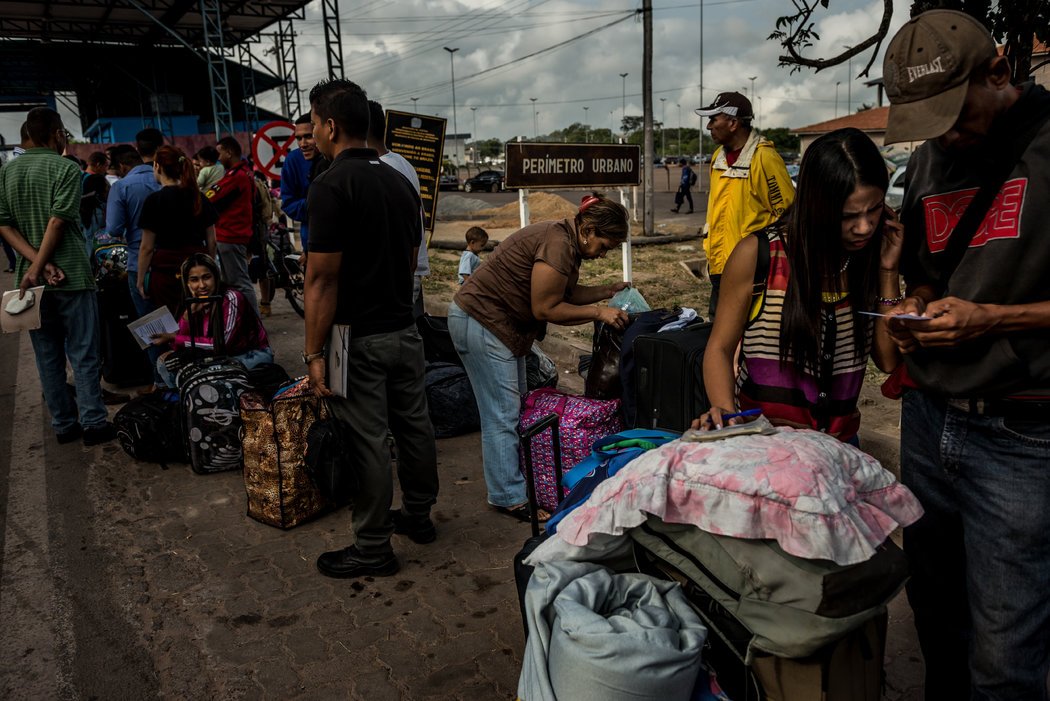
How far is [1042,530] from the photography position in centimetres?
195

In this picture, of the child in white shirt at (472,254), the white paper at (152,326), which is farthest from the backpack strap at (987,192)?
the child in white shirt at (472,254)

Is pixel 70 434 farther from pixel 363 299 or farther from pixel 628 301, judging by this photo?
pixel 628 301

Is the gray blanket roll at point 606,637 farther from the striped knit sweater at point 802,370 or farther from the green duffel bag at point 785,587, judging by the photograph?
the striped knit sweater at point 802,370

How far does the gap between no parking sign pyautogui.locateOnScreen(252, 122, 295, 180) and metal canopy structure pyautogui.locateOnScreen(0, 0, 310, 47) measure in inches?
613

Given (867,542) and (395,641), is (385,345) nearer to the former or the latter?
(395,641)

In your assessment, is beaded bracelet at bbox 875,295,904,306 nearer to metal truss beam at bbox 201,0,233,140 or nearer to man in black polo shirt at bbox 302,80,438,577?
man in black polo shirt at bbox 302,80,438,577

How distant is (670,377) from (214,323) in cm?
327

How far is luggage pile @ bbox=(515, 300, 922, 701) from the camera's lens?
1.77 meters

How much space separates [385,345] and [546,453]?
123cm

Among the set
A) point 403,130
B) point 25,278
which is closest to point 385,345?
point 25,278

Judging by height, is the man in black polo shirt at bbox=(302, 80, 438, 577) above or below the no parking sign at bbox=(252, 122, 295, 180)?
below

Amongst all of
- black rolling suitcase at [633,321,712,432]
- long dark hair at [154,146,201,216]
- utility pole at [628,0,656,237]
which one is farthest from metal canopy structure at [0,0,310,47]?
black rolling suitcase at [633,321,712,432]

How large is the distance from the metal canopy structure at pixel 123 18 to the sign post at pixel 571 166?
66.8 ft

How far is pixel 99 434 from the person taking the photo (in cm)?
582
